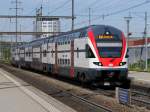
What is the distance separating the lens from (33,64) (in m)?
49.9

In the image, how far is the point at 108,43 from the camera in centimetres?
2552

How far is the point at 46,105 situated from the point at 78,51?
10386 mm

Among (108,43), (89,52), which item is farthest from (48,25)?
(89,52)

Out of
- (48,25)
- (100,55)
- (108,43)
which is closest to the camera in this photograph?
(100,55)

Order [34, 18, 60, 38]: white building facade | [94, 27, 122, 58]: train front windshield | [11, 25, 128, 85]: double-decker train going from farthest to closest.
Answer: [34, 18, 60, 38]: white building facade → [94, 27, 122, 58]: train front windshield → [11, 25, 128, 85]: double-decker train

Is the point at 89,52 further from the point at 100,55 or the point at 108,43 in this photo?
the point at 108,43

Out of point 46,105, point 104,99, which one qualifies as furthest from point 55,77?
point 46,105

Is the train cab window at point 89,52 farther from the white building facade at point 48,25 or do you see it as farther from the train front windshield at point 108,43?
the white building facade at point 48,25

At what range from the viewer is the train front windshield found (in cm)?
2523

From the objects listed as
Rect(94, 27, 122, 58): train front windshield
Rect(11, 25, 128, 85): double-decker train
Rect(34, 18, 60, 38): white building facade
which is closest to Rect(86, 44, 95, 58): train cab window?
Rect(11, 25, 128, 85): double-decker train

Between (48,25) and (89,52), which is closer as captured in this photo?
(89,52)

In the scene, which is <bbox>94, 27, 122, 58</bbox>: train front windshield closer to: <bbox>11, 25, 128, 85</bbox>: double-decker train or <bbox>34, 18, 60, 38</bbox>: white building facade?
<bbox>11, 25, 128, 85</bbox>: double-decker train

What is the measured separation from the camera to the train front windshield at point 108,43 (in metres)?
25.2

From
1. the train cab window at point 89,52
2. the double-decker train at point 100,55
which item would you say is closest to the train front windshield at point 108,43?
the double-decker train at point 100,55
